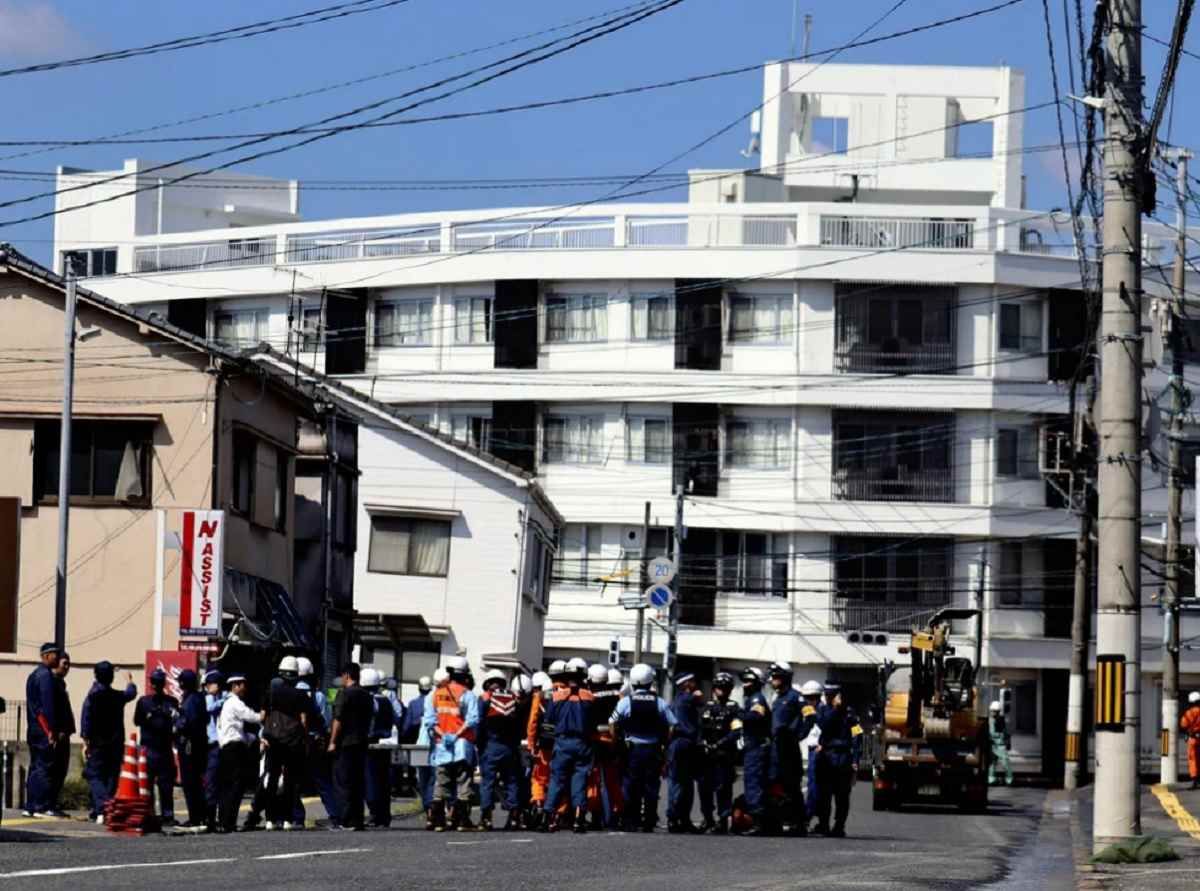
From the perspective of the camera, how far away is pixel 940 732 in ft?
120

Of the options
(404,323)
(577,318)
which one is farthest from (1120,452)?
(404,323)

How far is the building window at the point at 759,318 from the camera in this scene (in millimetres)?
62156

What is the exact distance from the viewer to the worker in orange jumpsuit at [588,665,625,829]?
25.1m

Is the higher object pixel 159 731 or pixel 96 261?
pixel 96 261

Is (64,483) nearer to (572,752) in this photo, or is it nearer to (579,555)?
(572,752)

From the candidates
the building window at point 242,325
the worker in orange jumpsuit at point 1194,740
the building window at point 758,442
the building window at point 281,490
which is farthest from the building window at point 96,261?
the worker in orange jumpsuit at point 1194,740

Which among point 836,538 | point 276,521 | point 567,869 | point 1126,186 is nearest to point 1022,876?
point 567,869

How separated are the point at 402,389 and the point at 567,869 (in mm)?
48432

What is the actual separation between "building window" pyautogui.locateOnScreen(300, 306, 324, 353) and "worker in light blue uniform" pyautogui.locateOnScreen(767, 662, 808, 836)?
131ft

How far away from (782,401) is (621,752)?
37.0 meters

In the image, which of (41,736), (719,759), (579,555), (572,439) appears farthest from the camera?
(579,555)

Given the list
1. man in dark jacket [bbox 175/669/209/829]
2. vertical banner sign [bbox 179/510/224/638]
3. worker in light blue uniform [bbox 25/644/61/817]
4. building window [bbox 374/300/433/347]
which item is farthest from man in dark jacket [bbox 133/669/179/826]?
building window [bbox 374/300/433/347]

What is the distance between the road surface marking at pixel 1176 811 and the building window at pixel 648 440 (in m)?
21.2

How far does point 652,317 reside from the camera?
205 feet
